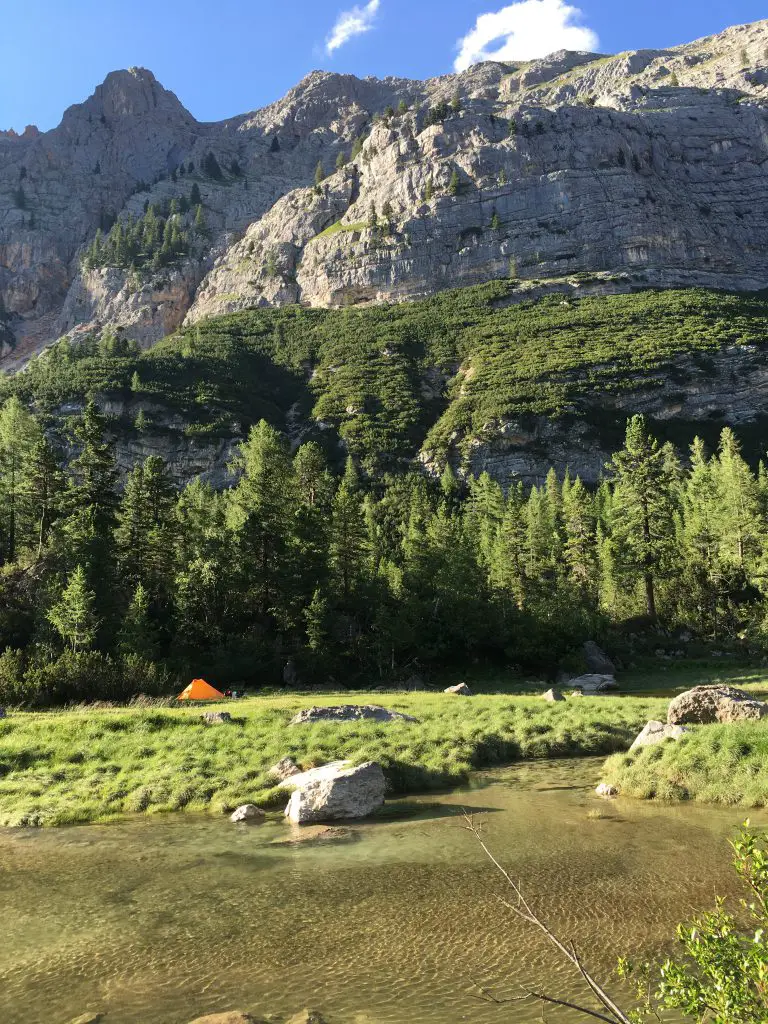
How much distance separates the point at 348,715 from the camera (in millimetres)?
26219

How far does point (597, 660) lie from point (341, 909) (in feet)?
139

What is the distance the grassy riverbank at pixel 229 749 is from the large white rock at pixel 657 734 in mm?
2789

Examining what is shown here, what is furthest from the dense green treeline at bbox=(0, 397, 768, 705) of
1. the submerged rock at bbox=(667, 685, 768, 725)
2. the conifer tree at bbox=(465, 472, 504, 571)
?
the submerged rock at bbox=(667, 685, 768, 725)

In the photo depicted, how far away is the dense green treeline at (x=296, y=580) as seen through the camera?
129 ft

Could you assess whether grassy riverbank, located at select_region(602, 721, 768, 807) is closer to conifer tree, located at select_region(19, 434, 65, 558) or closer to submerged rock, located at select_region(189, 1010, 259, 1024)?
submerged rock, located at select_region(189, 1010, 259, 1024)

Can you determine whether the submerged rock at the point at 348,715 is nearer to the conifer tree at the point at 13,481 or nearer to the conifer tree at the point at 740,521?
the conifer tree at the point at 13,481

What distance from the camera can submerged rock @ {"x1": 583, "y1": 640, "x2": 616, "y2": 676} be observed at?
154ft

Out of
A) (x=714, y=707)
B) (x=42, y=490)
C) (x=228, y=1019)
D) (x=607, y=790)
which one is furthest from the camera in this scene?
(x=42, y=490)

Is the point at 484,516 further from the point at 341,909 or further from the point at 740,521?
the point at 341,909

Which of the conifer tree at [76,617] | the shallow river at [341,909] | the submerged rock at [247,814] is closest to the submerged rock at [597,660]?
the shallow river at [341,909]

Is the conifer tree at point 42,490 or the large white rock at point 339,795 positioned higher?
the conifer tree at point 42,490

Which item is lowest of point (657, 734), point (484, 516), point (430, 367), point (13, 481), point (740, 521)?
point (657, 734)

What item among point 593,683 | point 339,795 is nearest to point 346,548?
point 593,683

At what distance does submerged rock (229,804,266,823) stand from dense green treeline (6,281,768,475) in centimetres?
10378
